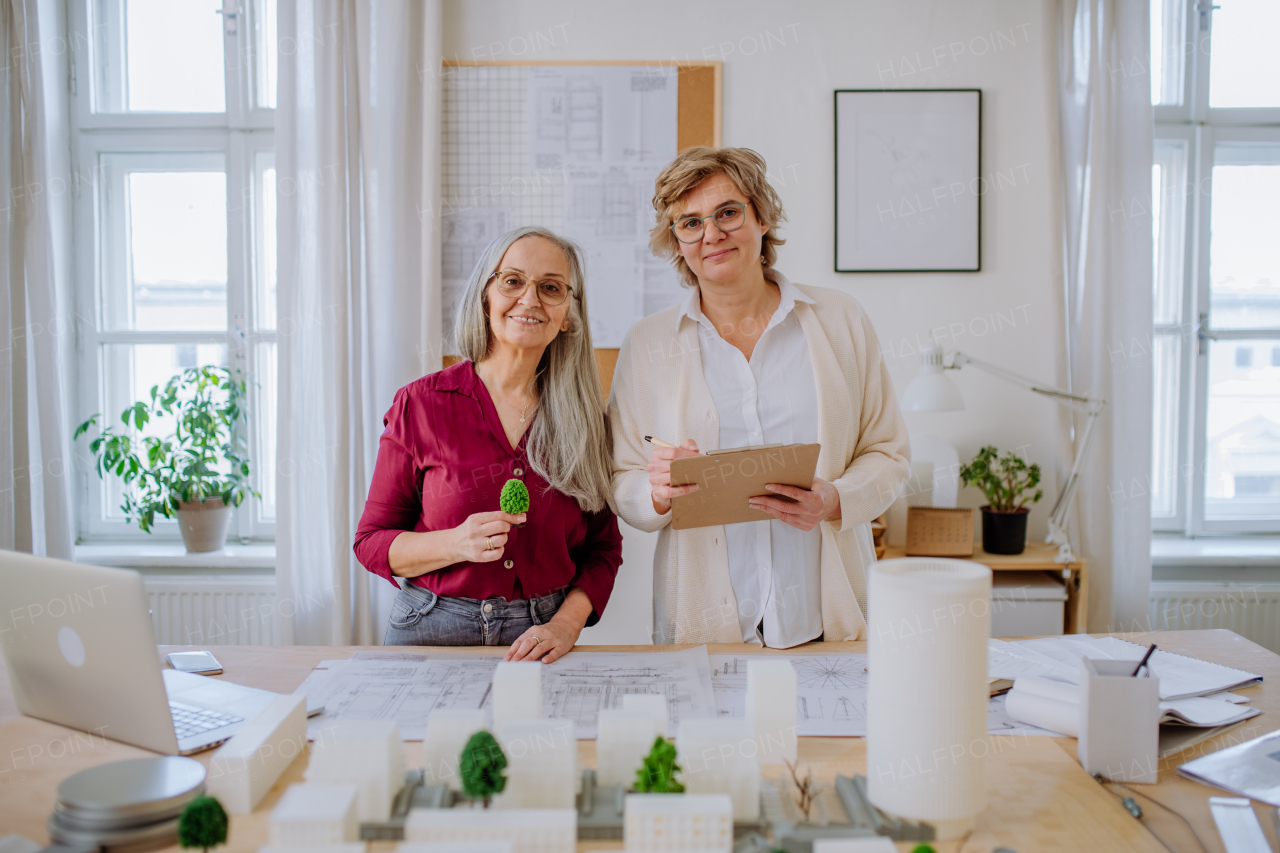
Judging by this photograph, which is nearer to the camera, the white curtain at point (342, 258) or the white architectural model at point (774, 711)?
the white architectural model at point (774, 711)

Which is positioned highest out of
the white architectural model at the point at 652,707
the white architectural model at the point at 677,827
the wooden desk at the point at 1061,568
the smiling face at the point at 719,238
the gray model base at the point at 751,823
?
the smiling face at the point at 719,238

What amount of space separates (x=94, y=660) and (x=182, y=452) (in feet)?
7.82

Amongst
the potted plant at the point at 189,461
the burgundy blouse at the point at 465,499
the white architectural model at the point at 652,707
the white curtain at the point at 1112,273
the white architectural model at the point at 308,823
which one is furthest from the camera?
the potted plant at the point at 189,461

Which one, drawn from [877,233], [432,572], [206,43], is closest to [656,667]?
[432,572]

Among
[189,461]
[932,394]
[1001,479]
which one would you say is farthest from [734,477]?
[189,461]

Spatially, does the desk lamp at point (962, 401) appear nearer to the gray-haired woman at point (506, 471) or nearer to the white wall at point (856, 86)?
the white wall at point (856, 86)

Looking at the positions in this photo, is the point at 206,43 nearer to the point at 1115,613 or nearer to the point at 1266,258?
the point at 1115,613

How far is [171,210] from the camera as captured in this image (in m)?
3.48

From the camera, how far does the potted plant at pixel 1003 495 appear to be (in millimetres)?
2900

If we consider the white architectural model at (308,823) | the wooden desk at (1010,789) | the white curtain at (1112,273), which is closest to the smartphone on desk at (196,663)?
the wooden desk at (1010,789)

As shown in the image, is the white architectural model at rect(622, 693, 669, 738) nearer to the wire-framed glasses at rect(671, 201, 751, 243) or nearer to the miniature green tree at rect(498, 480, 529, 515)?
the miniature green tree at rect(498, 480, 529, 515)

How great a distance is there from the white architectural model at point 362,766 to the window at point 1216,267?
3.46m

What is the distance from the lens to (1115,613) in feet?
10.2

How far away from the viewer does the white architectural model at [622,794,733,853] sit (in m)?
0.91
